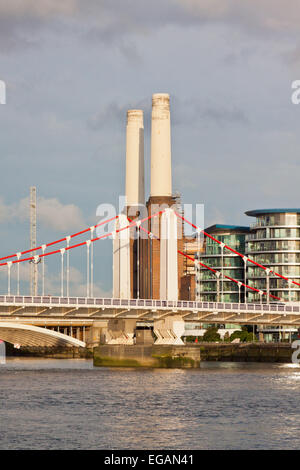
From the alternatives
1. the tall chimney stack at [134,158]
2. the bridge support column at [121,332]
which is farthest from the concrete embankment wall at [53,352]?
the bridge support column at [121,332]

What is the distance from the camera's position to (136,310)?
4321 inches

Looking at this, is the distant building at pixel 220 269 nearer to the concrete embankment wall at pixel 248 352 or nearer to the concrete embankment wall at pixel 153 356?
the concrete embankment wall at pixel 248 352

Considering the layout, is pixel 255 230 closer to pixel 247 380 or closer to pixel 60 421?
pixel 247 380

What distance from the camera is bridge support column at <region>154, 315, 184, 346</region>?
369 ft

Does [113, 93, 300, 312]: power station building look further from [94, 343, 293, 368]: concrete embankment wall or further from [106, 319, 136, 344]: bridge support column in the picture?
[94, 343, 293, 368]: concrete embankment wall

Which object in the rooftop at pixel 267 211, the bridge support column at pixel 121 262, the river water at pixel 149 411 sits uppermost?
the rooftop at pixel 267 211

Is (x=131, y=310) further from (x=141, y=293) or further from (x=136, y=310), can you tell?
(x=141, y=293)

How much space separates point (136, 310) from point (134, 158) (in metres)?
41.4

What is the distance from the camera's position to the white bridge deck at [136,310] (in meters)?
102

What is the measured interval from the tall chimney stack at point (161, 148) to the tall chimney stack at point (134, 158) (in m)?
7.09

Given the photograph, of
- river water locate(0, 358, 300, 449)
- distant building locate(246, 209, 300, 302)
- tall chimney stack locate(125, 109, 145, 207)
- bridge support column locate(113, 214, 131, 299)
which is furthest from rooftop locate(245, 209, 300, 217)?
river water locate(0, 358, 300, 449)

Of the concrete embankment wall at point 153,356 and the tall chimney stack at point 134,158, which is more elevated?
the tall chimney stack at point 134,158

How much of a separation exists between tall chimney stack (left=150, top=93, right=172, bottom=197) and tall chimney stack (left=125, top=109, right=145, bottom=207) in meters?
7.09
